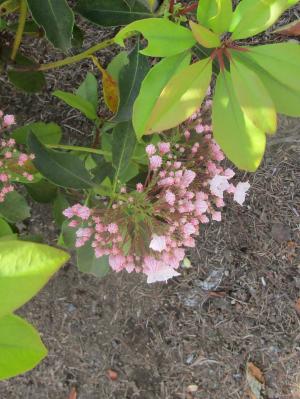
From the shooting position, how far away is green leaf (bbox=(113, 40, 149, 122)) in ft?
4.26

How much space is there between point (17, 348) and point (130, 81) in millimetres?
759

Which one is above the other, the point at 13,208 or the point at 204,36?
the point at 204,36

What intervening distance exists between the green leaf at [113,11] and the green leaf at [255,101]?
0.53 metres

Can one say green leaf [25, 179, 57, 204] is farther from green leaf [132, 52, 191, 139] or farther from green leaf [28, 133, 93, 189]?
green leaf [132, 52, 191, 139]

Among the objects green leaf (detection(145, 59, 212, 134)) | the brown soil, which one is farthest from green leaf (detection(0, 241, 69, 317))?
the brown soil

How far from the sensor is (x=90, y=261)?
1.59m

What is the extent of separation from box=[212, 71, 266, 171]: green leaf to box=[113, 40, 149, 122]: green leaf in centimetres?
33

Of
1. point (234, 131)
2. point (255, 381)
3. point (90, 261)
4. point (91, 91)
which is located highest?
point (234, 131)

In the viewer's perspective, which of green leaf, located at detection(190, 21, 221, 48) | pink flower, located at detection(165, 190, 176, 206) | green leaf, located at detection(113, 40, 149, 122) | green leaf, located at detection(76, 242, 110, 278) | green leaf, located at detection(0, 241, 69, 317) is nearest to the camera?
green leaf, located at detection(0, 241, 69, 317)

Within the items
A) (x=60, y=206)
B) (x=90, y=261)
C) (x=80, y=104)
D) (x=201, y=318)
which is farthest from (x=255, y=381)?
(x=80, y=104)

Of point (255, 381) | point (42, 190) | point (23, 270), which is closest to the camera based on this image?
point (23, 270)

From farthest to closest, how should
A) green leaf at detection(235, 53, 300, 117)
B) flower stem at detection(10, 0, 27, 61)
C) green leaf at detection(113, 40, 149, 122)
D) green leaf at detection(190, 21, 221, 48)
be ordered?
flower stem at detection(10, 0, 27, 61), green leaf at detection(113, 40, 149, 122), green leaf at detection(235, 53, 300, 117), green leaf at detection(190, 21, 221, 48)

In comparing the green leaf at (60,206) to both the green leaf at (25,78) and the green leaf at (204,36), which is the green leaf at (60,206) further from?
the green leaf at (204,36)

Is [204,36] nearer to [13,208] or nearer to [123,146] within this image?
[123,146]
